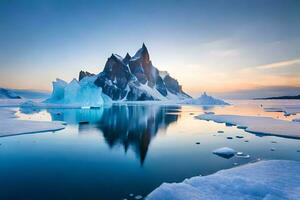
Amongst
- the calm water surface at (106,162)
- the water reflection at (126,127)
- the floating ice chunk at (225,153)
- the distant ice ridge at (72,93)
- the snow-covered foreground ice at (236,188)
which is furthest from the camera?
the distant ice ridge at (72,93)

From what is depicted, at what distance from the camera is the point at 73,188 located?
802cm

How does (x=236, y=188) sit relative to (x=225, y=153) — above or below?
above

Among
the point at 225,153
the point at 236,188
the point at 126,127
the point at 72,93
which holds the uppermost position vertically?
the point at 72,93

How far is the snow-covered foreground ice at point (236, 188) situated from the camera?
6.67 meters

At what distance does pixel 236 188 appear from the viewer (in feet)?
23.4

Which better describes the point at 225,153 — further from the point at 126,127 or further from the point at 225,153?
the point at 126,127

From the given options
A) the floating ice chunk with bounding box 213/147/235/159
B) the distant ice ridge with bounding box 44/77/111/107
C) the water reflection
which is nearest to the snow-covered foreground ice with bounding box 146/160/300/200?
the floating ice chunk with bounding box 213/147/235/159

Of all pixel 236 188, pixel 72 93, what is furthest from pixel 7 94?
pixel 236 188

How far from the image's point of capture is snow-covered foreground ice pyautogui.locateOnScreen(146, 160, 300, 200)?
6.67 meters

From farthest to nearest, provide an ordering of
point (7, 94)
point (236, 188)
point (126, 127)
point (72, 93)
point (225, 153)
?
1. point (7, 94)
2. point (72, 93)
3. point (126, 127)
4. point (225, 153)
5. point (236, 188)

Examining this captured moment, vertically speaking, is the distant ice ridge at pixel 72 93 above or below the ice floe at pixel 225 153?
above

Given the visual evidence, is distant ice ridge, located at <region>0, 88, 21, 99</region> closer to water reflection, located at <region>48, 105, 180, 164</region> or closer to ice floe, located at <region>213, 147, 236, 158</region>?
water reflection, located at <region>48, 105, 180, 164</region>

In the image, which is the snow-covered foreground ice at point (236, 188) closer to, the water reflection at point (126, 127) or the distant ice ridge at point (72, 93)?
the water reflection at point (126, 127)

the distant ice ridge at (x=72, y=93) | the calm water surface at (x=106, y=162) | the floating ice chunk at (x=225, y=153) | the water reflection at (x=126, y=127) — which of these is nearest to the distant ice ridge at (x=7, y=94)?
the distant ice ridge at (x=72, y=93)
